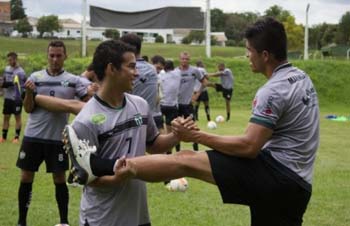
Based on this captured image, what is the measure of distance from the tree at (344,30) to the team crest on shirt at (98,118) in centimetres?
6031

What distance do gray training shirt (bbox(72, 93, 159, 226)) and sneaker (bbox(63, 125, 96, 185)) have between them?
0.27ft

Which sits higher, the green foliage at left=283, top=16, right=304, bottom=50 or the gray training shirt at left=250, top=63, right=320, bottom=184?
the green foliage at left=283, top=16, right=304, bottom=50

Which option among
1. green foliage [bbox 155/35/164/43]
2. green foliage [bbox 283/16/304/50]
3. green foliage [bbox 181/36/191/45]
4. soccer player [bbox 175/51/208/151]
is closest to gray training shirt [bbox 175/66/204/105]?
soccer player [bbox 175/51/208/151]

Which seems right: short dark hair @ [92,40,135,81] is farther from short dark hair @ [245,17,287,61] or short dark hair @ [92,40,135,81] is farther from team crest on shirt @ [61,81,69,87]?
team crest on shirt @ [61,81,69,87]

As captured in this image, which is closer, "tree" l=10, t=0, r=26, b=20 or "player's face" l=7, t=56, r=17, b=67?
"player's face" l=7, t=56, r=17, b=67

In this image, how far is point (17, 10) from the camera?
79500 mm

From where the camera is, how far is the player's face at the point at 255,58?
13.1 feet

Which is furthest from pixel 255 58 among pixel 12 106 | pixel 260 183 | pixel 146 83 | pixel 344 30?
pixel 344 30

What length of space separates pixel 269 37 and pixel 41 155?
11.8ft

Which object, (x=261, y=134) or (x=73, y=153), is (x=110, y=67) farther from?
(x=261, y=134)

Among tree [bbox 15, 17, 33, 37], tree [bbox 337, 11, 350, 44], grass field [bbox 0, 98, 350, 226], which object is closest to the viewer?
grass field [bbox 0, 98, 350, 226]

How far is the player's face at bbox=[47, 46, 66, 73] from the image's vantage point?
6.41 m

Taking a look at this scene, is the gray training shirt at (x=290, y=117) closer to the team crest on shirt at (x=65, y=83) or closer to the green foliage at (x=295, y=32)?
the team crest on shirt at (x=65, y=83)

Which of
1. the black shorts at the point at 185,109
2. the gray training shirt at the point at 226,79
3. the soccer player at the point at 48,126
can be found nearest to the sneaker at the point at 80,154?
the soccer player at the point at 48,126
